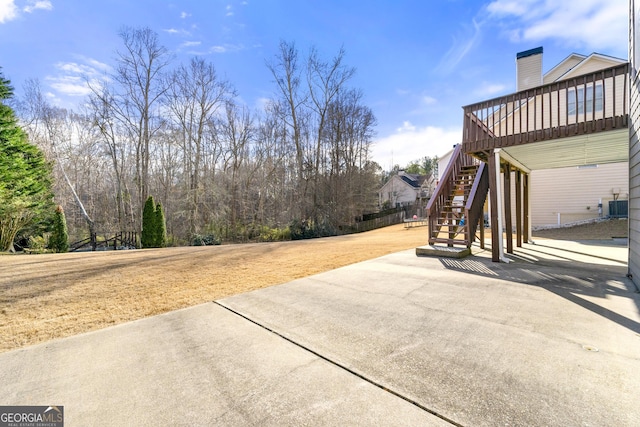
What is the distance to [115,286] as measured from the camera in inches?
167

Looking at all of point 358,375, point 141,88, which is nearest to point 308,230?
point 141,88

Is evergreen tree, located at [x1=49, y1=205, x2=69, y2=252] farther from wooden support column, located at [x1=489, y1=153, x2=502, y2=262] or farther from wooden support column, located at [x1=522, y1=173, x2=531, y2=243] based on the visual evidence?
wooden support column, located at [x1=522, y1=173, x2=531, y2=243]

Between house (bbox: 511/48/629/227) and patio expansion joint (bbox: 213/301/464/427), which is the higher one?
house (bbox: 511/48/629/227)

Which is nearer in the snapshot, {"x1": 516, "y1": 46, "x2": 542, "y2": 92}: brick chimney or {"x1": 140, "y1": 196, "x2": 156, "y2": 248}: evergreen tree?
{"x1": 516, "y1": 46, "x2": 542, "y2": 92}: brick chimney

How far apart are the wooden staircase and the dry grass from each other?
2.02 meters

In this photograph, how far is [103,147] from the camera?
19.2 metres

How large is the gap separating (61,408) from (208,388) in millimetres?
812

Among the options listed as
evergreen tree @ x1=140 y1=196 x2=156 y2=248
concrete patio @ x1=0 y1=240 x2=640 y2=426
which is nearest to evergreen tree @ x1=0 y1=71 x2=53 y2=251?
evergreen tree @ x1=140 y1=196 x2=156 y2=248

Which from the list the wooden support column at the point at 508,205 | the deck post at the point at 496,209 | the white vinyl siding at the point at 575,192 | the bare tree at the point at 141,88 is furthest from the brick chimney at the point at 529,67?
the bare tree at the point at 141,88

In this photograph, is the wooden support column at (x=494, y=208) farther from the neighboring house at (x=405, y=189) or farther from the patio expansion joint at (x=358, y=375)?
the neighboring house at (x=405, y=189)

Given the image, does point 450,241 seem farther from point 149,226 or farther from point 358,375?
point 149,226

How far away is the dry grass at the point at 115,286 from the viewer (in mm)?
2884

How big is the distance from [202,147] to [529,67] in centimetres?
1935

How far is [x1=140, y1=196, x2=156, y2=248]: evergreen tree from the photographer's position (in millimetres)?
13258
